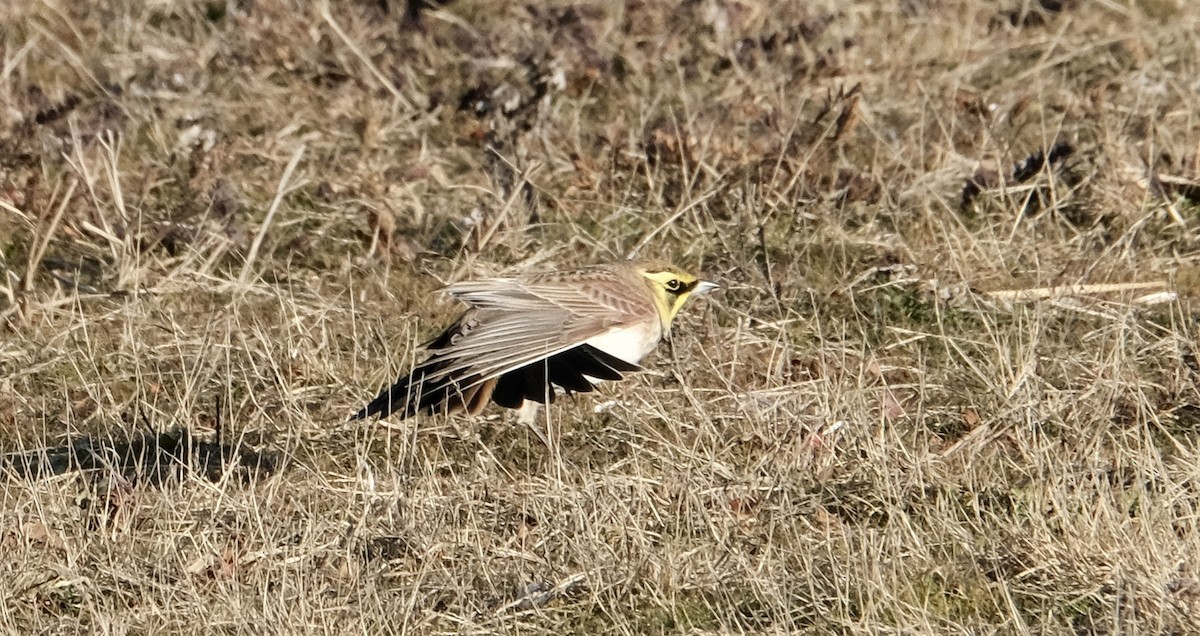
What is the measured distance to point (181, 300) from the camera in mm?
6719

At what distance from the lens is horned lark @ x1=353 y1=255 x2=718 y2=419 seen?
5371 mm

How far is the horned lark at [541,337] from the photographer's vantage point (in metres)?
5.37

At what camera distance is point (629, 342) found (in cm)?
588

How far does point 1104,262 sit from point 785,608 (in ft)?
9.37

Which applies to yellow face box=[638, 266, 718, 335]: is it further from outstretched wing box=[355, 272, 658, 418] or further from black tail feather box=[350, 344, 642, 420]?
black tail feather box=[350, 344, 642, 420]

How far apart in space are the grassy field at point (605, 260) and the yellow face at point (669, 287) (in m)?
0.16

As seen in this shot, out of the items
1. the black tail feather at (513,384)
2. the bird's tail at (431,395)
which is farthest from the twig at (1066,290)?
the bird's tail at (431,395)

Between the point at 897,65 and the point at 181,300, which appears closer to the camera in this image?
the point at 181,300

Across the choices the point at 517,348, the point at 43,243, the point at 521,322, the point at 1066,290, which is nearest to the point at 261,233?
the point at 43,243

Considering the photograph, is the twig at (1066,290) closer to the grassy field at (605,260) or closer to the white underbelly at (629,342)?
the grassy field at (605,260)

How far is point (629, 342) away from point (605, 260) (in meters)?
1.06

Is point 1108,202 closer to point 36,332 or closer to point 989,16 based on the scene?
point 989,16

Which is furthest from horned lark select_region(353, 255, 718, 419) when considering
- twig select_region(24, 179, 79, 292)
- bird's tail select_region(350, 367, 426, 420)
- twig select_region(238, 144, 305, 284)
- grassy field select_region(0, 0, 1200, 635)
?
twig select_region(24, 179, 79, 292)

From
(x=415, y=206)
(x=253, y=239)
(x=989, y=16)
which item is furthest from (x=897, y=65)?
(x=253, y=239)
